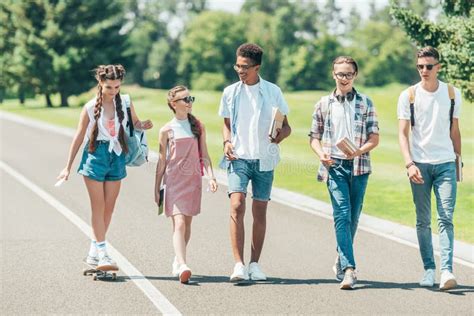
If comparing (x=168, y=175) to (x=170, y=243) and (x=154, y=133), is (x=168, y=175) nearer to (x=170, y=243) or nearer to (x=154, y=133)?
(x=170, y=243)

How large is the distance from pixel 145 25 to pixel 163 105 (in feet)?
207

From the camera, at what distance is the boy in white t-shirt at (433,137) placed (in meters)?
7.20

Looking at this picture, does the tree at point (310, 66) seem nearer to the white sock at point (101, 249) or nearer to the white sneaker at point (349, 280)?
the white sock at point (101, 249)

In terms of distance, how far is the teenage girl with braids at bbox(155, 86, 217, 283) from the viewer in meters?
7.58

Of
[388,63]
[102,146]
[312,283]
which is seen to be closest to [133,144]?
[102,146]

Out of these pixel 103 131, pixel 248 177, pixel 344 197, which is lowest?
pixel 344 197

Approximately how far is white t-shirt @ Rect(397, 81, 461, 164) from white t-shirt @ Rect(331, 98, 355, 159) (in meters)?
0.42

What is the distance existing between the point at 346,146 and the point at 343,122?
0.25m

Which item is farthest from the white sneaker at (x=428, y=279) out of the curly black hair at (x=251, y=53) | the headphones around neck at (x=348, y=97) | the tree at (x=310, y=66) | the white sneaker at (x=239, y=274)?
the tree at (x=310, y=66)

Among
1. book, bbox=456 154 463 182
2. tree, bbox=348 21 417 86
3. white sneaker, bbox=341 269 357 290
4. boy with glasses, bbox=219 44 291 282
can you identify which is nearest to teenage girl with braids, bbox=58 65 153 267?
boy with glasses, bbox=219 44 291 282

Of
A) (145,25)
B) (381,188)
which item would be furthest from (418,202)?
(145,25)

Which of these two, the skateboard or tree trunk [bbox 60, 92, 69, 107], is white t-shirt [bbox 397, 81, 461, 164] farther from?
tree trunk [bbox 60, 92, 69, 107]

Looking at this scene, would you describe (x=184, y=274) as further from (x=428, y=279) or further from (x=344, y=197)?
(x=428, y=279)

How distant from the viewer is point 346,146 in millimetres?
7211
